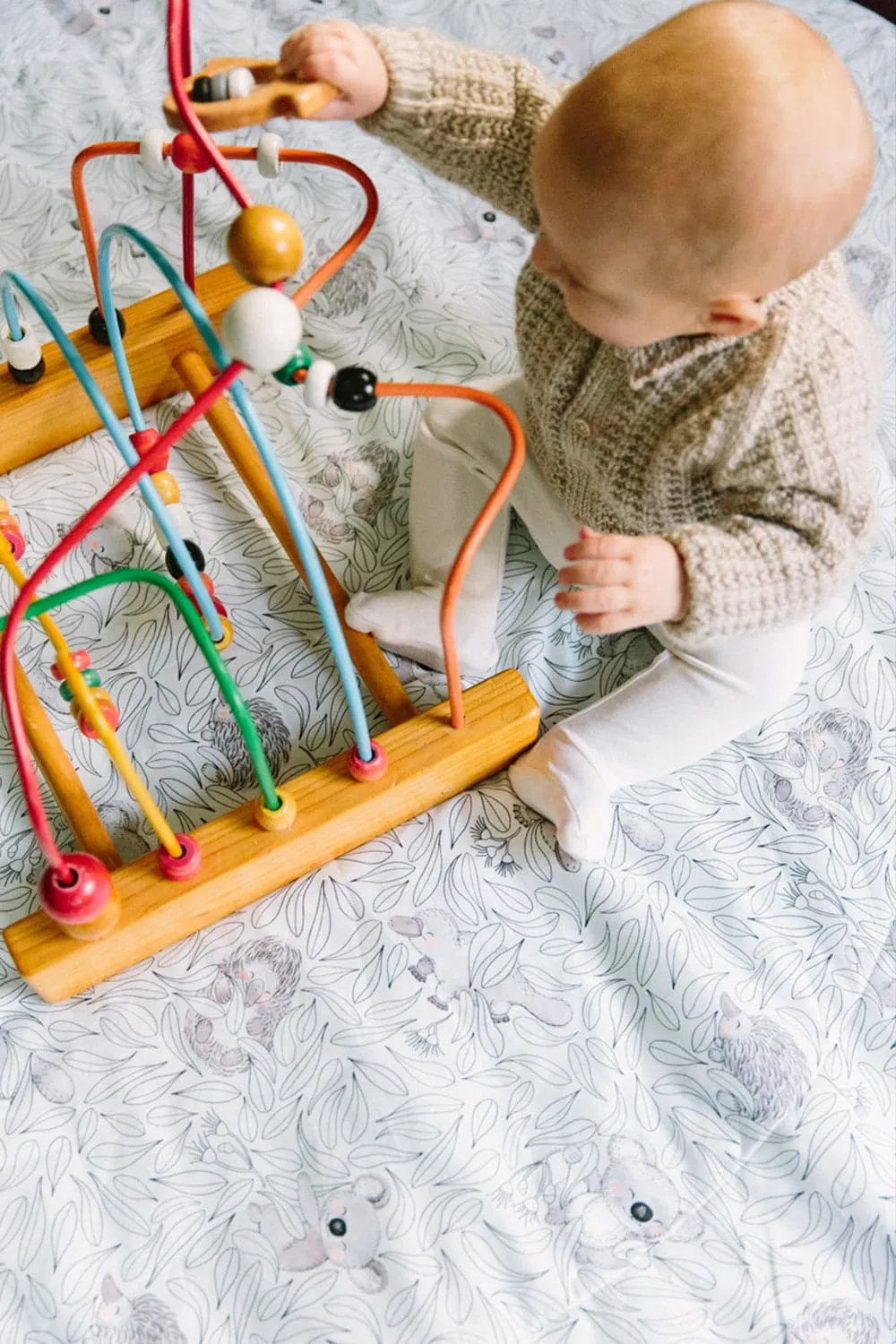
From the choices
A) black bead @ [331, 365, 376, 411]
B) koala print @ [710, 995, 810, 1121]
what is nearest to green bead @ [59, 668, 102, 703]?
black bead @ [331, 365, 376, 411]

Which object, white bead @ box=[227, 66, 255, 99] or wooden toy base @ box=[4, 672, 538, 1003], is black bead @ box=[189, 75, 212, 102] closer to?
white bead @ box=[227, 66, 255, 99]

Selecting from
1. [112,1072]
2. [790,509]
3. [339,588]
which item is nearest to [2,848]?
[112,1072]

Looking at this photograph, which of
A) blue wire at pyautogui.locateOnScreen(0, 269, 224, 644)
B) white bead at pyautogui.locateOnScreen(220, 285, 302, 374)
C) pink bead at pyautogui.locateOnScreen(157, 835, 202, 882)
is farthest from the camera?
pink bead at pyautogui.locateOnScreen(157, 835, 202, 882)

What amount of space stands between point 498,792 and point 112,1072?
0.28 metres

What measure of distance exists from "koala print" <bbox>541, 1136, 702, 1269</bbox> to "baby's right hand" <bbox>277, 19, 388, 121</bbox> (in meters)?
0.58

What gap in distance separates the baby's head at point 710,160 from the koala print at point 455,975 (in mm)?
379

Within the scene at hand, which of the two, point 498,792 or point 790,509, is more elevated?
point 790,509

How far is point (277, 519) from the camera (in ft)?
2.62

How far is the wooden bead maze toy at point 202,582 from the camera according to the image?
19.5 inches

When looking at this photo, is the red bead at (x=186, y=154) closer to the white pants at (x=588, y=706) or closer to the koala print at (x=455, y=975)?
the white pants at (x=588, y=706)

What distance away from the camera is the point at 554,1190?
2.16 feet

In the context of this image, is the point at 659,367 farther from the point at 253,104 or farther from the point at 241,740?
the point at 241,740

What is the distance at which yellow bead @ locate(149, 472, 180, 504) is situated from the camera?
80 centimetres

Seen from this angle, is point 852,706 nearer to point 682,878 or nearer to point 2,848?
point 682,878
